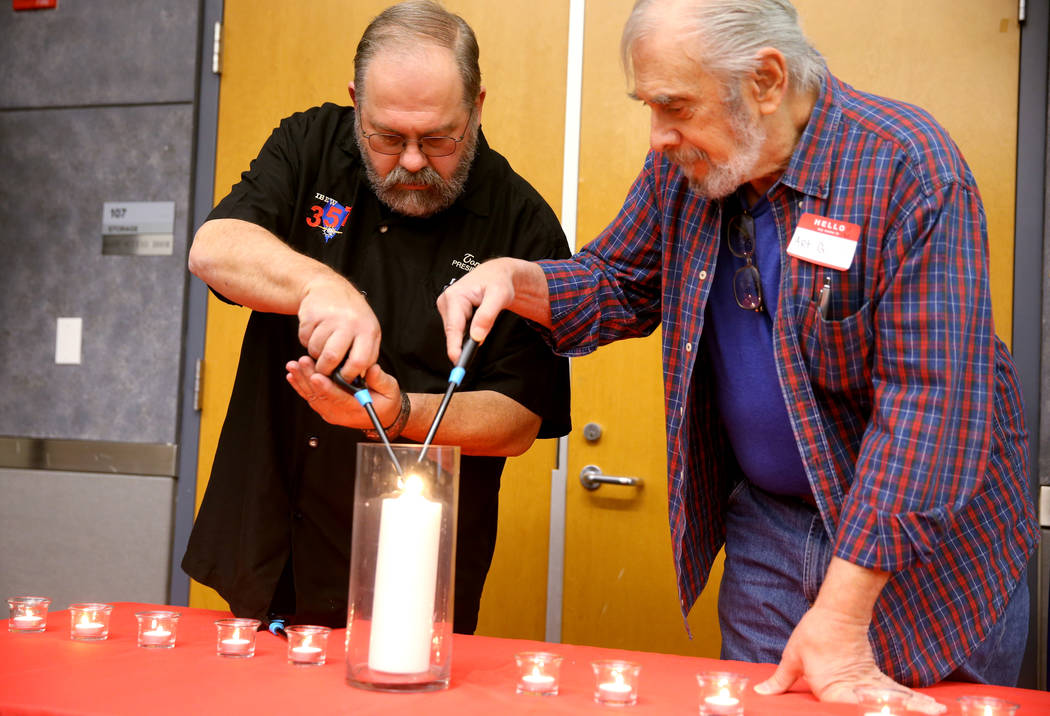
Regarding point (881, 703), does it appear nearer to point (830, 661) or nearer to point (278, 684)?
point (830, 661)

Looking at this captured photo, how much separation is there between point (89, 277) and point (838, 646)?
2810 millimetres

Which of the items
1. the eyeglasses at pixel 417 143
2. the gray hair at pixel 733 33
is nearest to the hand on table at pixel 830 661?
the gray hair at pixel 733 33

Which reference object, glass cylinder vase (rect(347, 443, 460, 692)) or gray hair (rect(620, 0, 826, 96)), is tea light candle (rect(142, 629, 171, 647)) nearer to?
glass cylinder vase (rect(347, 443, 460, 692))

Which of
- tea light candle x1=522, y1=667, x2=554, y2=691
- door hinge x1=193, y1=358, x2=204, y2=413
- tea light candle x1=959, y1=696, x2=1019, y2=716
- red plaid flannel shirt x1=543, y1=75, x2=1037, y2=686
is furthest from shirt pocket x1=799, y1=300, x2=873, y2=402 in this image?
door hinge x1=193, y1=358, x2=204, y2=413

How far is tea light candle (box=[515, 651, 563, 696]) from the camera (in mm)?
1132

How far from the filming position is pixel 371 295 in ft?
6.38

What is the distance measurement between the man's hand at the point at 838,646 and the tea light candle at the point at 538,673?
244 millimetres

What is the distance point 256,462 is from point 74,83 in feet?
6.87

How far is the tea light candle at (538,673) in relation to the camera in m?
1.13

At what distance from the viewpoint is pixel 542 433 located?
2010mm

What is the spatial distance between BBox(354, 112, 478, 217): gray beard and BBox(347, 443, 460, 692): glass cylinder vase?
0.83 meters

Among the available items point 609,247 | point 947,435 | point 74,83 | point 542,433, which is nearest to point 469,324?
point 609,247

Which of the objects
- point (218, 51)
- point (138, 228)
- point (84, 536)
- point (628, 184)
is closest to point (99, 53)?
point (218, 51)

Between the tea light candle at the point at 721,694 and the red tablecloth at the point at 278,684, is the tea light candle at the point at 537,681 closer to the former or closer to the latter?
the red tablecloth at the point at 278,684
